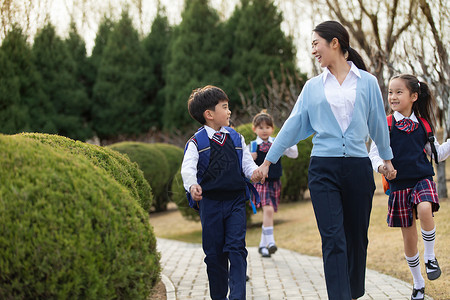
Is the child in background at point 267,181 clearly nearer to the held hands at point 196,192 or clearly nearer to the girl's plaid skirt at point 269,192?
the girl's plaid skirt at point 269,192

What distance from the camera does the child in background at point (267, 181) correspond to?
6992mm

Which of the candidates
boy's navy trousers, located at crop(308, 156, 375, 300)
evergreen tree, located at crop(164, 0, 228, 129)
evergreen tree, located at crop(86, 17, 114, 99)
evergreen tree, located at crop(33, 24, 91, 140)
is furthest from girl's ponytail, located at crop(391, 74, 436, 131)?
evergreen tree, located at crop(86, 17, 114, 99)

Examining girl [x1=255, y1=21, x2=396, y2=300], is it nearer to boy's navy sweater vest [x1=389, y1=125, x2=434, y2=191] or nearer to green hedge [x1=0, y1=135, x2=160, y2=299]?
boy's navy sweater vest [x1=389, y1=125, x2=434, y2=191]

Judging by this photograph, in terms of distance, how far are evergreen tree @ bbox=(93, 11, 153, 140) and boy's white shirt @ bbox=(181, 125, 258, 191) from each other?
20.9m

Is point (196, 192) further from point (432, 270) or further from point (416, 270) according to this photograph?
point (432, 270)

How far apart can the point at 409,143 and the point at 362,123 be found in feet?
3.54

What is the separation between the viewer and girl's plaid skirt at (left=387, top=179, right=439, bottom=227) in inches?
176

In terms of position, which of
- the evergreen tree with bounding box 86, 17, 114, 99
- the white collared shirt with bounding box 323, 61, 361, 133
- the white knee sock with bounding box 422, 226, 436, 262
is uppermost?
the evergreen tree with bounding box 86, 17, 114, 99

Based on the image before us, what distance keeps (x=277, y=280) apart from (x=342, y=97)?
2.73 meters

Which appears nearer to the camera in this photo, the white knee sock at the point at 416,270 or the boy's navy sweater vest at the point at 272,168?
the white knee sock at the point at 416,270

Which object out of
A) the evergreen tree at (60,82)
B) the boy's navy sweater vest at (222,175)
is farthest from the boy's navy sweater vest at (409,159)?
the evergreen tree at (60,82)

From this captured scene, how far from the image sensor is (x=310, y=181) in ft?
12.2

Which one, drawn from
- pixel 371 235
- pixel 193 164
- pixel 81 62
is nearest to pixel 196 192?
pixel 193 164

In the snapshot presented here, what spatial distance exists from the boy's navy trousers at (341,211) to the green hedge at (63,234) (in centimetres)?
128
